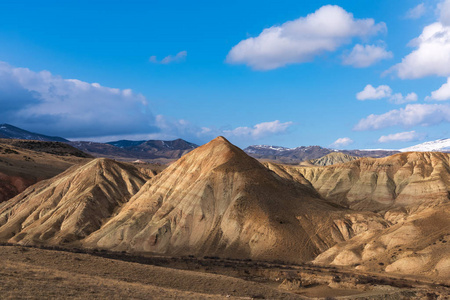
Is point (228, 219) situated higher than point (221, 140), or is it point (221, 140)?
point (221, 140)

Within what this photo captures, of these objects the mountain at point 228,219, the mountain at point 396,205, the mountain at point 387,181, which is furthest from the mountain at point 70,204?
the mountain at point 387,181

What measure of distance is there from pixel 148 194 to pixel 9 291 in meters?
50.6

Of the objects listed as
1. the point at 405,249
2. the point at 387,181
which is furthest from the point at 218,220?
the point at 387,181

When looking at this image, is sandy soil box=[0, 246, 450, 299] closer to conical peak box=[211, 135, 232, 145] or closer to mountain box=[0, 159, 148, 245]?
mountain box=[0, 159, 148, 245]

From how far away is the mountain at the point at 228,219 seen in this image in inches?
2335

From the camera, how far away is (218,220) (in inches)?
2522

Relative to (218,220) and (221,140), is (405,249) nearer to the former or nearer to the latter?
(218,220)

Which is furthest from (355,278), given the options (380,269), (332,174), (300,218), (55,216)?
(332,174)

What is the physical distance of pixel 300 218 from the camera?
63.3 meters

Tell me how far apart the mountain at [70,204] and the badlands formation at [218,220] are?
18 centimetres

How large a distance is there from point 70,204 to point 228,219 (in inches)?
1166

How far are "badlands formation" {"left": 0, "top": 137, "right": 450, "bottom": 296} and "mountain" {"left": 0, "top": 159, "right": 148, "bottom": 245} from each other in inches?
7.3

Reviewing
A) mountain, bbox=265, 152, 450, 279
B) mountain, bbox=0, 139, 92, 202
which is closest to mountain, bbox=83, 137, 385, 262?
mountain, bbox=265, 152, 450, 279

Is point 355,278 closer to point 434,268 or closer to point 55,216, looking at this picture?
point 434,268
